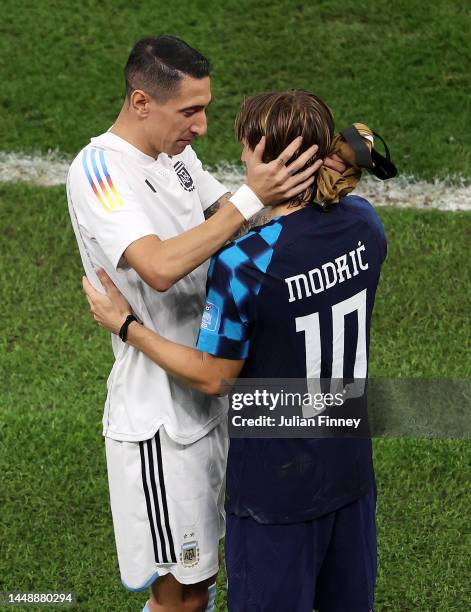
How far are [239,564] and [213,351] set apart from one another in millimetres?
658

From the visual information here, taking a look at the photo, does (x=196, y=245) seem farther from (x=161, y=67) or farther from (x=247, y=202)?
(x=161, y=67)

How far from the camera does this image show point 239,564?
3500mm

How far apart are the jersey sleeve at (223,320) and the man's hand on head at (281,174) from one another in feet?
0.76

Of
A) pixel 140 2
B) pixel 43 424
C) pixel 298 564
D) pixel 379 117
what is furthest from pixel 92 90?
pixel 298 564

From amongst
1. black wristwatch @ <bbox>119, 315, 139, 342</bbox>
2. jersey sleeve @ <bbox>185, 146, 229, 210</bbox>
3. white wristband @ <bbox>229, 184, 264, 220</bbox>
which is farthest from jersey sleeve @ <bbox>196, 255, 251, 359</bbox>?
jersey sleeve @ <bbox>185, 146, 229, 210</bbox>

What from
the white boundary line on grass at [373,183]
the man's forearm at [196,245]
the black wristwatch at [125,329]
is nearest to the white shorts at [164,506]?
the black wristwatch at [125,329]

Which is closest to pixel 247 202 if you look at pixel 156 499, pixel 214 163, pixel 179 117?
pixel 179 117

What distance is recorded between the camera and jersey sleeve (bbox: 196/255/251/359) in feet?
10.8

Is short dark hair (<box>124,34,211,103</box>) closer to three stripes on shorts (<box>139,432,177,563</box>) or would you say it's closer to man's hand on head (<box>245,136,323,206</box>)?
man's hand on head (<box>245,136,323,206</box>)

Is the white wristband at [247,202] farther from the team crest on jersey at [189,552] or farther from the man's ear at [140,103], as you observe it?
the team crest on jersey at [189,552]

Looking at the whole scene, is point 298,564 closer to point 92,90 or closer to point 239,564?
point 239,564

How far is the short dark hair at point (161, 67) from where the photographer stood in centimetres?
359

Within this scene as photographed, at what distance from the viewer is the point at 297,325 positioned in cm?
332

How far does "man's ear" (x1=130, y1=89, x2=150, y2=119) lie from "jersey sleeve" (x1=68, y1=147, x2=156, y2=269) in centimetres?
16
